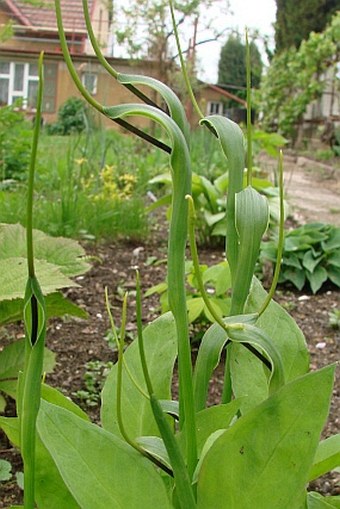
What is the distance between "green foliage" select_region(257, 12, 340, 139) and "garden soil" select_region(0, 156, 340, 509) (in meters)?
8.50

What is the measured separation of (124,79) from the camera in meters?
0.65

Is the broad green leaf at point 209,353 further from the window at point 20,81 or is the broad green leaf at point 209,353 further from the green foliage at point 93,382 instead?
the window at point 20,81

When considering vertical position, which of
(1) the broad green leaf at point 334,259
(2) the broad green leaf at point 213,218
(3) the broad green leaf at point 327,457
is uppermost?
(2) the broad green leaf at point 213,218

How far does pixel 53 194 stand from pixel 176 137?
3153mm

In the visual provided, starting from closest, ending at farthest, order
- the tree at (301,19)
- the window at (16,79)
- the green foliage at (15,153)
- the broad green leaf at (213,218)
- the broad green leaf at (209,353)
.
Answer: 1. the broad green leaf at (209,353)
2. the broad green leaf at (213,218)
3. the green foliage at (15,153)
4. the tree at (301,19)
5. the window at (16,79)

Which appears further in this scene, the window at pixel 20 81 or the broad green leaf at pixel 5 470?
the window at pixel 20 81

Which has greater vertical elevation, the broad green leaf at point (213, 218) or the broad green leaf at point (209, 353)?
the broad green leaf at point (209, 353)

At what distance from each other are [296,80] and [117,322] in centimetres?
1216

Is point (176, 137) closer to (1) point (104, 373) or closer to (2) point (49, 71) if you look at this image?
(1) point (104, 373)

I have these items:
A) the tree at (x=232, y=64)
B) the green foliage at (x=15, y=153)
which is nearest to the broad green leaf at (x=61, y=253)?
the green foliage at (x=15, y=153)

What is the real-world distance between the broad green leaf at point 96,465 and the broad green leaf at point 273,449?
0.06 m

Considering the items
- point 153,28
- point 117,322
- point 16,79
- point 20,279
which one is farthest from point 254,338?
point 16,79

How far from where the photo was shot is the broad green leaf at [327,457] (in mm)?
756

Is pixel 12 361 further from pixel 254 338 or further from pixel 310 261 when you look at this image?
pixel 310 261
